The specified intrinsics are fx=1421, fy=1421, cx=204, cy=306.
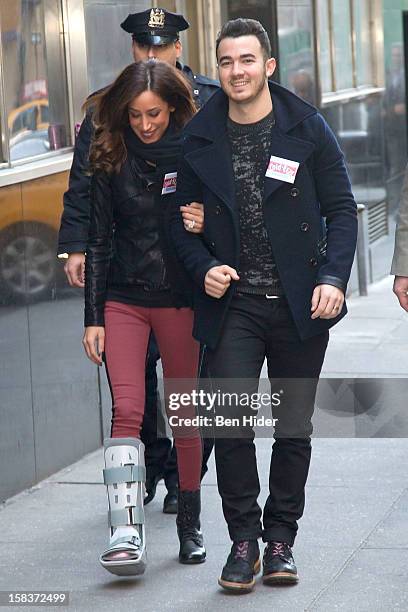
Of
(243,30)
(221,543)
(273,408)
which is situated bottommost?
(221,543)

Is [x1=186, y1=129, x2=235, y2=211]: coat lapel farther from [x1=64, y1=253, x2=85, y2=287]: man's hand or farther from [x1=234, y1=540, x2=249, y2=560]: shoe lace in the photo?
[x1=234, y1=540, x2=249, y2=560]: shoe lace

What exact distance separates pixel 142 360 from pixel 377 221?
27.4ft

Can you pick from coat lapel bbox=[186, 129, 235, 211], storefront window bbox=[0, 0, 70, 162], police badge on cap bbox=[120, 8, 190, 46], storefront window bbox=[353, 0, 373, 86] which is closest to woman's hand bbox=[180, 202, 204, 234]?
coat lapel bbox=[186, 129, 235, 211]

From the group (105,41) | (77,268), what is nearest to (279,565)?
(77,268)

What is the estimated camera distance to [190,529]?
5.16m

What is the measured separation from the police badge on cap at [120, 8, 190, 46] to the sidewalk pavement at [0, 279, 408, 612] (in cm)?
190

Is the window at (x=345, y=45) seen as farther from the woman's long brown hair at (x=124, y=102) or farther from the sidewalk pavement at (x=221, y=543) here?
the woman's long brown hair at (x=124, y=102)

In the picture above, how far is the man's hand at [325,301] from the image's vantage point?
4.59m

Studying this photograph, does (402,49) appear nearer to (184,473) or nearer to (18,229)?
(18,229)

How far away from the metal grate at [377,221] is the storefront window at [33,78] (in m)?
6.16

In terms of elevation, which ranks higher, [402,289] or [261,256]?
[261,256]

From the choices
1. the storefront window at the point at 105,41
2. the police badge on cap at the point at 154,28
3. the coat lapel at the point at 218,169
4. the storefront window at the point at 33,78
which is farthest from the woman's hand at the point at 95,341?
the storefront window at the point at 105,41

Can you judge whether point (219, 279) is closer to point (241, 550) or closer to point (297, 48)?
point (241, 550)

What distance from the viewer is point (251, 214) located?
15.3 ft
